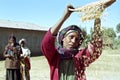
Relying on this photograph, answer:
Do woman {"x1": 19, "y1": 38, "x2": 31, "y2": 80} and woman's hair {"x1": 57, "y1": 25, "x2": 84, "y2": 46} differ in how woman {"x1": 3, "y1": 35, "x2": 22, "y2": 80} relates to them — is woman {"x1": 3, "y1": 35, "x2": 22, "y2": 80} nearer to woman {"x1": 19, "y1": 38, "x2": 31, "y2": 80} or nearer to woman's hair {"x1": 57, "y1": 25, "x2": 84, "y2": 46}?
woman {"x1": 19, "y1": 38, "x2": 31, "y2": 80}

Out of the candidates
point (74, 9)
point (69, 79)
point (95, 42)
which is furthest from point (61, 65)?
point (74, 9)

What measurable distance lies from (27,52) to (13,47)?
3.38ft

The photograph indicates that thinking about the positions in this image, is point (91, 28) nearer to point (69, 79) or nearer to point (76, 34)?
point (76, 34)

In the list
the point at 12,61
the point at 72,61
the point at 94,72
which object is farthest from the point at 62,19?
the point at 94,72

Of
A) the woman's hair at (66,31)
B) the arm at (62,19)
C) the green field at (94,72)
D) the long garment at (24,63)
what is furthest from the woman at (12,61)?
the arm at (62,19)

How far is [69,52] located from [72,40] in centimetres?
13

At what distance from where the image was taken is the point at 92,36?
3.85 meters

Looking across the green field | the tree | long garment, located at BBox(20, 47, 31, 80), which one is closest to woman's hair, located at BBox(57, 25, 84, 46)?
the tree

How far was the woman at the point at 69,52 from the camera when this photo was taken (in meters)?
3.86

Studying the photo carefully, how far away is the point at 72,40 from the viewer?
12.7 ft

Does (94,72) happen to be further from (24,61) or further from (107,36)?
(107,36)

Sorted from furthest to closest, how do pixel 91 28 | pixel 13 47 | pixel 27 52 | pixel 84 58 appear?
pixel 27 52
pixel 13 47
pixel 84 58
pixel 91 28

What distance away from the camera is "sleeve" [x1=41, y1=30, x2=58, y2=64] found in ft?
12.6

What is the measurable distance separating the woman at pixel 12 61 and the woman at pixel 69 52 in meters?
6.69
